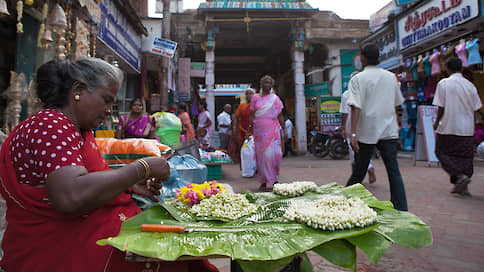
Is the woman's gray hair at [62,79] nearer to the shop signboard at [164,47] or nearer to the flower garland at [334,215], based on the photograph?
the flower garland at [334,215]

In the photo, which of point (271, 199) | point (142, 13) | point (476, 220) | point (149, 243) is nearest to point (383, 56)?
point (142, 13)

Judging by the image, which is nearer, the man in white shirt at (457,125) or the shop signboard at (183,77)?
the man in white shirt at (457,125)

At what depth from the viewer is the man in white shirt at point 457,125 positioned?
4.41 metres

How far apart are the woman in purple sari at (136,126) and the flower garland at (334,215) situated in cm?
431

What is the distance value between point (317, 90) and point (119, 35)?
29.6 ft

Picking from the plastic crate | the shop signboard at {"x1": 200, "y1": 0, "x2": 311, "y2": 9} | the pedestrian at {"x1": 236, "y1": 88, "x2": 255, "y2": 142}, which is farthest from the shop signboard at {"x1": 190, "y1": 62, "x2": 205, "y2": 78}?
the plastic crate

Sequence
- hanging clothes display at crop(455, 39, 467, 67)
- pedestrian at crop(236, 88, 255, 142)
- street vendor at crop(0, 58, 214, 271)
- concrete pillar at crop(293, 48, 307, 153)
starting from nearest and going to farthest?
street vendor at crop(0, 58, 214, 271)
pedestrian at crop(236, 88, 255, 142)
hanging clothes display at crop(455, 39, 467, 67)
concrete pillar at crop(293, 48, 307, 153)

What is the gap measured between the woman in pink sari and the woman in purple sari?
5.70ft

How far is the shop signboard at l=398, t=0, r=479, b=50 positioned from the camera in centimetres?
820

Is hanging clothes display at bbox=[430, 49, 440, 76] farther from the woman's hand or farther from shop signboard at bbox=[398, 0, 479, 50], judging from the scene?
the woman's hand

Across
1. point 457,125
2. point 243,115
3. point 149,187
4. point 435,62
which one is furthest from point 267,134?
point 435,62

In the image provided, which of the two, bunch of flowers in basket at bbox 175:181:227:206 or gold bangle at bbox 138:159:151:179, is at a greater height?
gold bangle at bbox 138:159:151:179

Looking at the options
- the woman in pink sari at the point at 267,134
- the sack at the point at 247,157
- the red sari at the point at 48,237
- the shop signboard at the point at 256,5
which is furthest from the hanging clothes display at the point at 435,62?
the red sari at the point at 48,237

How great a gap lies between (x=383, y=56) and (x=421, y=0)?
9.50 ft
